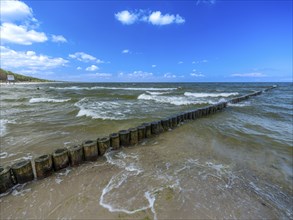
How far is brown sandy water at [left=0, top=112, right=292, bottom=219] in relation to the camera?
10.4ft

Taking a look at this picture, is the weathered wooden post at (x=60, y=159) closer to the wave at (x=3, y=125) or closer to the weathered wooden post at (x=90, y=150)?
the weathered wooden post at (x=90, y=150)

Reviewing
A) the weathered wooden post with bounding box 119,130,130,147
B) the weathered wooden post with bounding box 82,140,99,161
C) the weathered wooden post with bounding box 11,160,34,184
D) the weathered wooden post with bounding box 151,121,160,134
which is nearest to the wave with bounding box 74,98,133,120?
the weathered wooden post with bounding box 151,121,160,134

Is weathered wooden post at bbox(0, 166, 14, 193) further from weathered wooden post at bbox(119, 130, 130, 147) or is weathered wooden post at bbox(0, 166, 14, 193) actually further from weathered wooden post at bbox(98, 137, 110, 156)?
weathered wooden post at bbox(119, 130, 130, 147)

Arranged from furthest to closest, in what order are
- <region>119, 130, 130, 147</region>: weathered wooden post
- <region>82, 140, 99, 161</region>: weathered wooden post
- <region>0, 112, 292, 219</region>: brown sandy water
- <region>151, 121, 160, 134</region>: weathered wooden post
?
<region>151, 121, 160, 134</region>: weathered wooden post
<region>119, 130, 130, 147</region>: weathered wooden post
<region>82, 140, 99, 161</region>: weathered wooden post
<region>0, 112, 292, 219</region>: brown sandy water

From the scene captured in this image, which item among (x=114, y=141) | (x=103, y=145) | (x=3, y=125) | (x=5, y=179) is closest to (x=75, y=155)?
(x=103, y=145)

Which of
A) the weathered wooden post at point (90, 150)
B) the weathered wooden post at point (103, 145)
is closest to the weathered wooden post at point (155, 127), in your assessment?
the weathered wooden post at point (103, 145)

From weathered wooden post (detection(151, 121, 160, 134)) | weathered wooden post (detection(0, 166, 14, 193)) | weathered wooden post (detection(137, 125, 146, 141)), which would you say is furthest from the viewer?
weathered wooden post (detection(151, 121, 160, 134))

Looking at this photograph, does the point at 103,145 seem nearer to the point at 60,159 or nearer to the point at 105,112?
the point at 60,159

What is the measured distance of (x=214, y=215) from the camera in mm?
3119

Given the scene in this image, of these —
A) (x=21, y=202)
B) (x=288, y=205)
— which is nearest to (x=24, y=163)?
(x=21, y=202)

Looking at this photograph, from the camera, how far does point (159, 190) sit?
3748mm

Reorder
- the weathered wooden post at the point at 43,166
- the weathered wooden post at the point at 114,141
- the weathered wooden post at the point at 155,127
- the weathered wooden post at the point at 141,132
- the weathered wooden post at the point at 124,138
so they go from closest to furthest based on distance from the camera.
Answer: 1. the weathered wooden post at the point at 43,166
2. the weathered wooden post at the point at 114,141
3. the weathered wooden post at the point at 124,138
4. the weathered wooden post at the point at 141,132
5. the weathered wooden post at the point at 155,127

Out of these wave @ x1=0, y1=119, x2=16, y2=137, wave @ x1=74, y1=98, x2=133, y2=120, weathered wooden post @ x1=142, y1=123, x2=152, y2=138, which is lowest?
wave @ x1=74, y1=98, x2=133, y2=120

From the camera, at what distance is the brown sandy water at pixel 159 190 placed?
10.4ft
